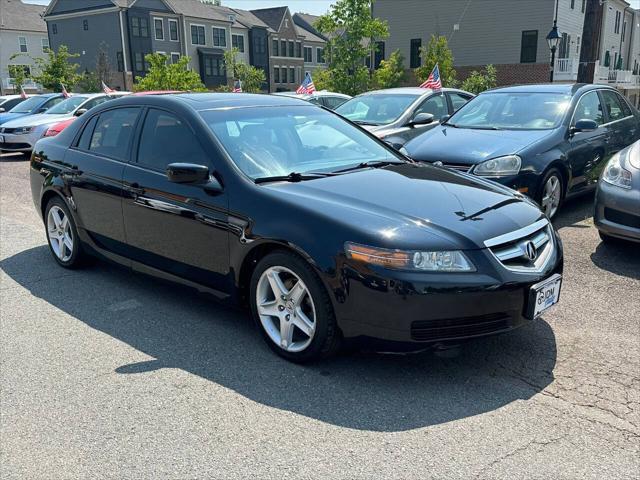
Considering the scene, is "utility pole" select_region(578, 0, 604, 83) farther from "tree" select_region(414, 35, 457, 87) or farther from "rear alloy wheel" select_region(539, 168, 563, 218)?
"tree" select_region(414, 35, 457, 87)

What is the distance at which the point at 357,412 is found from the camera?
3.19m

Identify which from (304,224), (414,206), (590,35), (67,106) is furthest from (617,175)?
(67,106)

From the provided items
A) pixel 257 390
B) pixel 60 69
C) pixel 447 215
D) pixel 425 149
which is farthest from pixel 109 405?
pixel 60 69

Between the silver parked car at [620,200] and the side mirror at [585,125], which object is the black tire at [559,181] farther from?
the silver parked car at [620,200]

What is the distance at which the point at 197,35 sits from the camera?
5825 cm

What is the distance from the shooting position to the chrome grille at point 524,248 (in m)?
3.42

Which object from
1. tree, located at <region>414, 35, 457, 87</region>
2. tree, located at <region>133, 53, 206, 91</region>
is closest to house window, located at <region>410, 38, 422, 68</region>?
tree, located at <region>414, 35, 457, 87</region>

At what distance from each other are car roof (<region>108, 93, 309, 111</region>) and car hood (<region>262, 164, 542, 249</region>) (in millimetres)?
1025

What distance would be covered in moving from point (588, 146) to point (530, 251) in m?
4.43

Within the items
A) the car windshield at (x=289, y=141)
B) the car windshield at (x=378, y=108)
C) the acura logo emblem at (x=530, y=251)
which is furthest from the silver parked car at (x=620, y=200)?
the car windshield at (x=378, y=108)

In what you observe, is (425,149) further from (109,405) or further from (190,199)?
(109,405)

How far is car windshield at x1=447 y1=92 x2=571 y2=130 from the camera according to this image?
24.0ft

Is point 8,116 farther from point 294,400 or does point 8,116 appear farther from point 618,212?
point 294,400

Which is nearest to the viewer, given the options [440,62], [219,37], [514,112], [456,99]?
[514,112]
